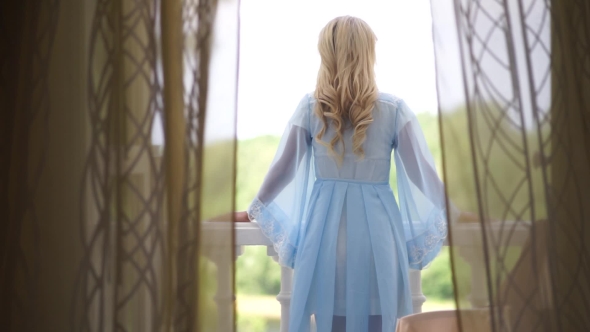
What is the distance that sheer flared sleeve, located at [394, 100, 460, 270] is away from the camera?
238cm

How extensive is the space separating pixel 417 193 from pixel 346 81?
0.47 m

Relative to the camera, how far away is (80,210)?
4.64 feet

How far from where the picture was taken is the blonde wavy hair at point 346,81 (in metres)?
2.40

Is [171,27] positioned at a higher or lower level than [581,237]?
higher

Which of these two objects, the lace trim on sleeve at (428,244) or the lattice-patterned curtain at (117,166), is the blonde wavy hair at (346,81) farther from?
the lattice-patterned curtain at (117,166)

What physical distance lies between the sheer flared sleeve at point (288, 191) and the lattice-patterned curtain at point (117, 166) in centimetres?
96

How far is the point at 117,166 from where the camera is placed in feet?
4.58

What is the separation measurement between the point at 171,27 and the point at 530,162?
788 millimetres

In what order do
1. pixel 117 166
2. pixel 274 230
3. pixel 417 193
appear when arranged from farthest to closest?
1. pixel 417 193
2. pixel 274 230
3. pixel 117 166

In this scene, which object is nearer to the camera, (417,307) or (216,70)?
(216,70)

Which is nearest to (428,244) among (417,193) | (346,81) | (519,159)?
(417,193)

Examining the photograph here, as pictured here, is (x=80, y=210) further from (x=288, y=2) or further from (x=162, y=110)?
(x=288, y=2)

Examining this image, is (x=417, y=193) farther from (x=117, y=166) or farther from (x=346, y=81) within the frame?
(x=117, y=166)

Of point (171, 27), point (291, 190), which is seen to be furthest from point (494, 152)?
point (291, 190)
